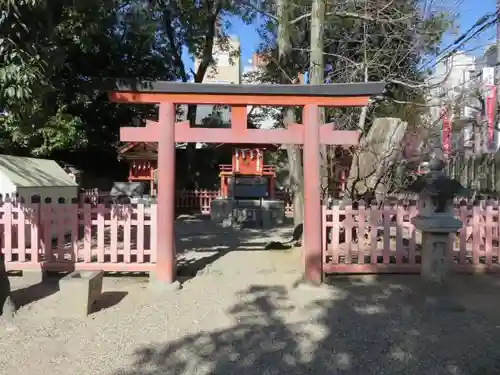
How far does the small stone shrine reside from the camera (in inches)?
661

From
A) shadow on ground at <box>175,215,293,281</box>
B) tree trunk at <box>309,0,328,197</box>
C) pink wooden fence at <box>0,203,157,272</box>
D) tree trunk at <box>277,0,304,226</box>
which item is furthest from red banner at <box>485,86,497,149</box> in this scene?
pink wooden fence at <box>0,203,157,272</box>

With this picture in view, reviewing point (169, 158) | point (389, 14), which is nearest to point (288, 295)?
point (169, 158)

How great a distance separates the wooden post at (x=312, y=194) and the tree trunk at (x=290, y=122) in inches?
118

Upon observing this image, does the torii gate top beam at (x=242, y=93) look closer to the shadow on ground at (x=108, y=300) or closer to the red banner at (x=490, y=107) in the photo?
the shadow on ground at (x=108, y=300)

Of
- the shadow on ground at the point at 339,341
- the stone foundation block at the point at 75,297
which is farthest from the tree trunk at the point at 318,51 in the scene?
the stone foundation block at the point at 75,297

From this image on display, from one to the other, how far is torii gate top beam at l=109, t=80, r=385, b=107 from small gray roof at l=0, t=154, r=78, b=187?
4752 mm

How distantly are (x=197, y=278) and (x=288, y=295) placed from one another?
1662 millimetres

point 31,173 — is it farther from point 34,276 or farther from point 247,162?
point 247,162

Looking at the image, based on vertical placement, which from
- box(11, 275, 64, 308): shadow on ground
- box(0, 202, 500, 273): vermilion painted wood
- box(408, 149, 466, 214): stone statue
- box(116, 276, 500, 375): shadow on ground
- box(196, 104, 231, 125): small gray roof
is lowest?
box(116, 276, 500, 375): shadow on ground

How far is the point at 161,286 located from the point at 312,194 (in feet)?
8.38

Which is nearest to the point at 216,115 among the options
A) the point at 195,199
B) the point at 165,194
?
the point at 195,199

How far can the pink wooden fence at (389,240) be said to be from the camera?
7512mm

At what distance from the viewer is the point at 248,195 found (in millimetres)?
18797

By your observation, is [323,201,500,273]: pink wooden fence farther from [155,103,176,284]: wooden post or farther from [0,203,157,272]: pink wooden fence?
[0,203,157,272]: pink wooden fence
